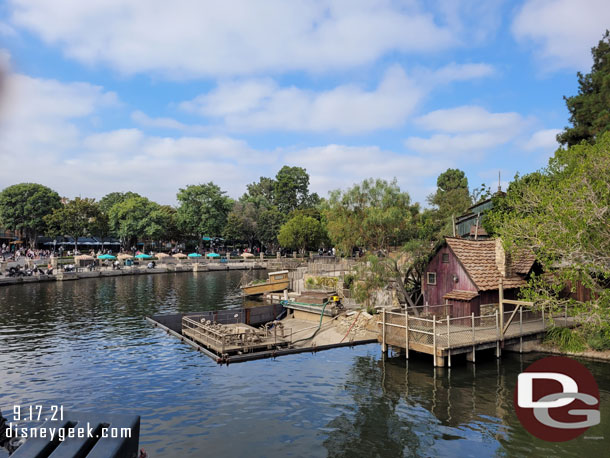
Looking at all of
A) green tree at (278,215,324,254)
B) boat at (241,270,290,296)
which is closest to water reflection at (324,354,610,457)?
boat at (241,270,290,296)

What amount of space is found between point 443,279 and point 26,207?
365 ft

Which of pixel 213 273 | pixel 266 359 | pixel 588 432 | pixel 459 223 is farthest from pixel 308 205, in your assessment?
pixel 588 432

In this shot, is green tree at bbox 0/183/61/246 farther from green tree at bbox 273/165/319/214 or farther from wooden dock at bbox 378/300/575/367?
wooden dock at bbox 378/300/575/367

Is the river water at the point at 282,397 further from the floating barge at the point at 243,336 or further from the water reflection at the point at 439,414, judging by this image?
the floating barge at the point at 243,336

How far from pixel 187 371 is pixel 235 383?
3.83 m

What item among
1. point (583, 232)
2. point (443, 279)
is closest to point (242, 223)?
point (443, 279)

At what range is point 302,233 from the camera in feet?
328

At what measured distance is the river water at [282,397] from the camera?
54.7 ft

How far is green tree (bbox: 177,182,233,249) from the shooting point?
111875mm

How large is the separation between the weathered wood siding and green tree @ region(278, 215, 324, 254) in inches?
2685

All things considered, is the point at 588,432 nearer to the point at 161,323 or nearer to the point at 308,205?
the point at 161,323

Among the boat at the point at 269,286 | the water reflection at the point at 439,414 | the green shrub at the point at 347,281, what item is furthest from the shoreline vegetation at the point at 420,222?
the boat at the point at 269,286

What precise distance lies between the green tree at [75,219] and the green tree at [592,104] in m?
97.5

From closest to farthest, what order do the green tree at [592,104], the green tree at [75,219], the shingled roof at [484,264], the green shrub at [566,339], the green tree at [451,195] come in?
the green shrub at [566,339] < the shingled roof at [484,264] < the green tree at [592,104] < the green tree at [451,195] < the green tree at [75,219]
